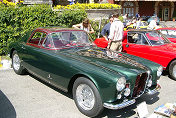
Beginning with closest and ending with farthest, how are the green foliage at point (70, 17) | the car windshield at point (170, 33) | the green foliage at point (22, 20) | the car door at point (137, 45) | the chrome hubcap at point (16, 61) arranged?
1. the chrome hubcap at point (16, 61)
2. the car door at point (137, 45)
3. the green foliage at point (22, 20)
4. the car windshield at point (170, 33)
5. the green foliage at point (70, 17)

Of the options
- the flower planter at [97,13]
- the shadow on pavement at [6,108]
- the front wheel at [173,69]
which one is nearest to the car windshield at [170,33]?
the front wheel at [173,69]

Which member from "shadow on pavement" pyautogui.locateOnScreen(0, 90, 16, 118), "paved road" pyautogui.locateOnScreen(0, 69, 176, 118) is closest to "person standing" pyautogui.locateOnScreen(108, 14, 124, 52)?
"paved road" pyautogui.locateOnScreen(0, 69, 176, 118)

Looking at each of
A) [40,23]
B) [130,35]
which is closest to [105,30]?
[130,35]

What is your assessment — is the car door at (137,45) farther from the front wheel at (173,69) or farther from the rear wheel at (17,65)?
the rear wheel at (17,65)

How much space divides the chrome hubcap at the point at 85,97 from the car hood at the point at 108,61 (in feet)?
1.58

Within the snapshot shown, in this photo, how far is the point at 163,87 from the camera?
5184 millimetres

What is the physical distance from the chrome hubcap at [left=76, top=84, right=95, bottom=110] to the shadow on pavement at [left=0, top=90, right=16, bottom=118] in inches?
48.1

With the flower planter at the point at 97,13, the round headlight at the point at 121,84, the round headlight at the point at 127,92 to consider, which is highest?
the flower planter at the point at 97,13

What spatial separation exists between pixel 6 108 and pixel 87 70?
1786mm

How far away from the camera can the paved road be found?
12.0 feet

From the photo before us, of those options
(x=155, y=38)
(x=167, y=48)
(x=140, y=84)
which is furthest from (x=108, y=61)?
(x=155, y=38)

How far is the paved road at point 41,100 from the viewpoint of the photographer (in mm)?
3658

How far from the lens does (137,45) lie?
628 centimetres

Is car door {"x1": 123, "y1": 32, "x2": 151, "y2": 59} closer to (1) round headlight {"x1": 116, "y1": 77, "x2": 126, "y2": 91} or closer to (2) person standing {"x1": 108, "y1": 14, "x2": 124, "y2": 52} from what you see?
(2) person standing {"x1": 108, "y1": 14, "x2": 124, "y2": 52}
